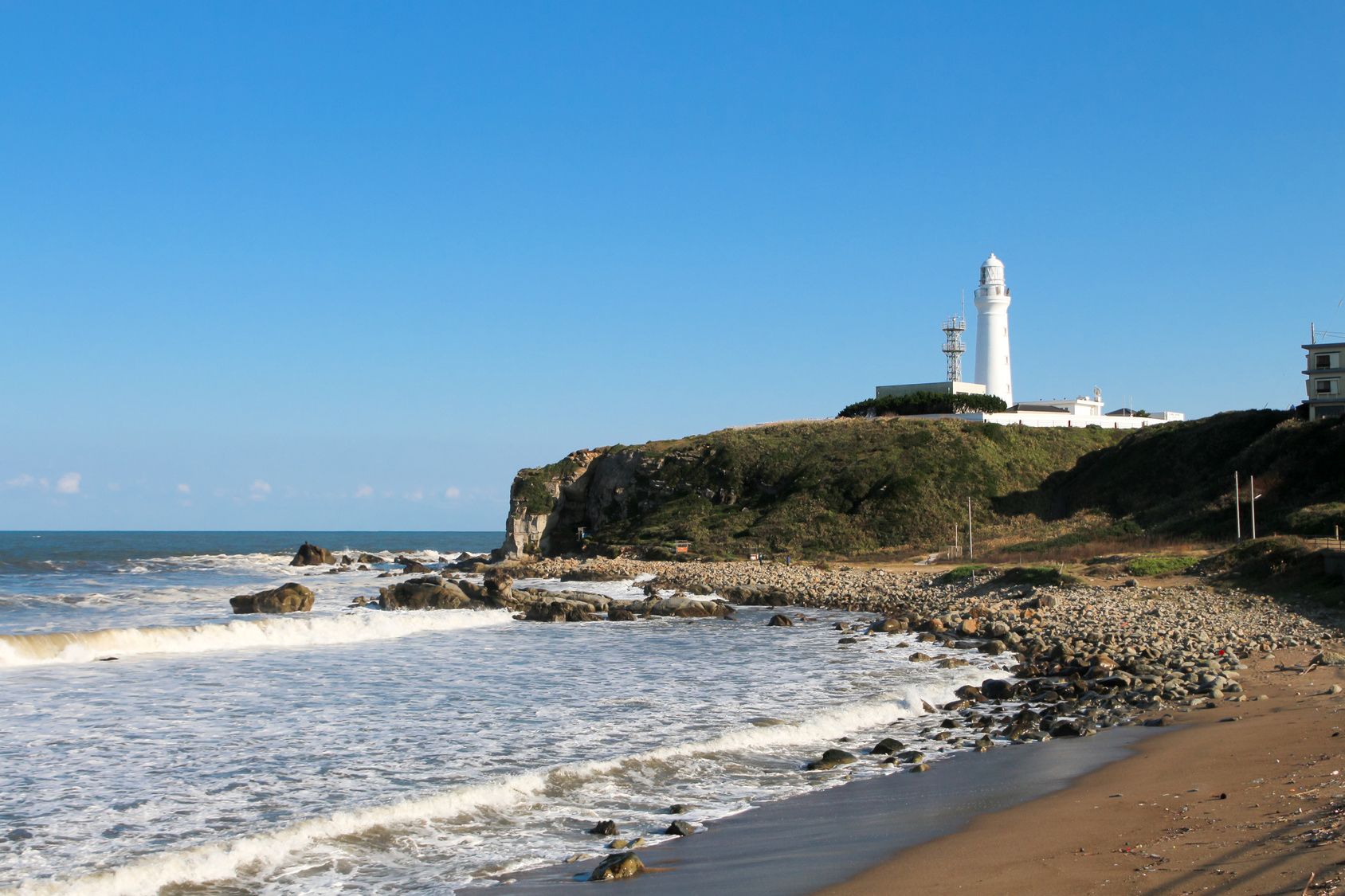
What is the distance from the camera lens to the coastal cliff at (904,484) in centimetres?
4366

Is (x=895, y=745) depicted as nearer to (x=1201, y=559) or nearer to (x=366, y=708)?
(x=366, y=708)

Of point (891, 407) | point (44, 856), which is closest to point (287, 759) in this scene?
point (44, 856)

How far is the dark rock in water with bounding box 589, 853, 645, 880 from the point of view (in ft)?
25.7

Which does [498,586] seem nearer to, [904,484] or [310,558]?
[904,484]

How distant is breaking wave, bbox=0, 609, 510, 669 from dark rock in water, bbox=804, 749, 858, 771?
1766cm

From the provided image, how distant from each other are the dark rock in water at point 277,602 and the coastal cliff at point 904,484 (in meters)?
23.9

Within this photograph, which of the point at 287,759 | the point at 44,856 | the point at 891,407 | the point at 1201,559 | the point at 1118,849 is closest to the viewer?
the point at 1118,849

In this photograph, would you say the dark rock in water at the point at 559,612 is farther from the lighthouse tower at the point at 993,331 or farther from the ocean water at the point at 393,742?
the lighthouse tower at the point at 993,331

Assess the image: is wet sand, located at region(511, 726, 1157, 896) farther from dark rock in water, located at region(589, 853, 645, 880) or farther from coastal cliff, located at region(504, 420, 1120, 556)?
coastal cliff, located at region(504, 420, 1120, 556)

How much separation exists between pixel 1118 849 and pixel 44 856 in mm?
8617

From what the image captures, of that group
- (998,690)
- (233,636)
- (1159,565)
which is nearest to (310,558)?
(233,636)

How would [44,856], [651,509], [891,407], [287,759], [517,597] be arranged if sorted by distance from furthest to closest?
[891,407] < [651,509] < [517,597] < [287,759] < [44,856]

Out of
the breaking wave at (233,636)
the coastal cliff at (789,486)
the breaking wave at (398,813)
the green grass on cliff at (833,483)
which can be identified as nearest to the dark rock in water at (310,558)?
the coastal cliff at (789,486)

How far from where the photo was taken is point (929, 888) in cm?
701
